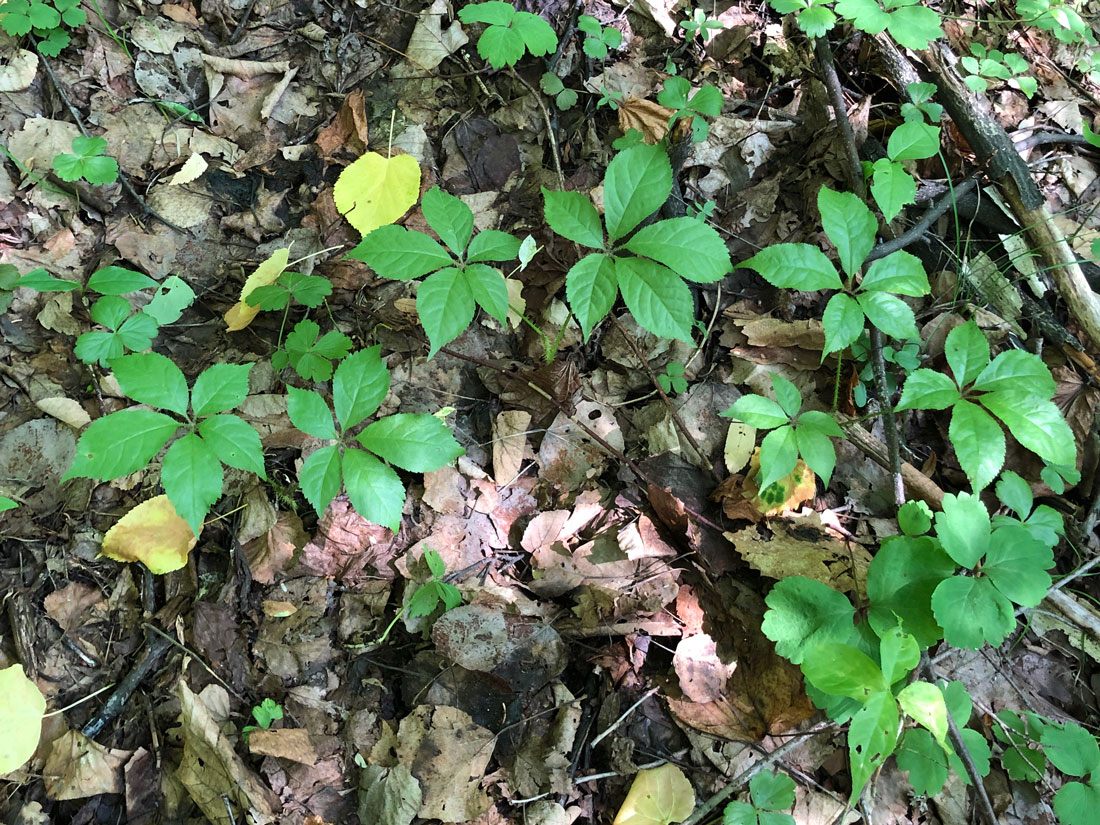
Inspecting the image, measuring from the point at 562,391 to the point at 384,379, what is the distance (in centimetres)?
63

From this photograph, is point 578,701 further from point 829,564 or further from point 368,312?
point 368,312

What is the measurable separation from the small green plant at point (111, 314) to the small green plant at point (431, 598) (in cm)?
114

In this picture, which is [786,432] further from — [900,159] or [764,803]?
[900,159]

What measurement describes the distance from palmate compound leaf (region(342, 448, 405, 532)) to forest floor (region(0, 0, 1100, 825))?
1.16 feet

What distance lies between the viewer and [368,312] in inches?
86.8

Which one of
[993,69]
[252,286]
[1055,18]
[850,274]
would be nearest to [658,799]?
[850,274]

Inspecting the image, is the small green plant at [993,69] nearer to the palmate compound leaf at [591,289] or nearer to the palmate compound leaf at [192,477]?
the palmate compound leaf at [591,289]

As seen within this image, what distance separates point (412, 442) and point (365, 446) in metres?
0.13

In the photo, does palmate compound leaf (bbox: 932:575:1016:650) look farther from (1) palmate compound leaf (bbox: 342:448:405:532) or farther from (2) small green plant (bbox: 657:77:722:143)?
(2) small green plant (bbox: 657:77:722:143)

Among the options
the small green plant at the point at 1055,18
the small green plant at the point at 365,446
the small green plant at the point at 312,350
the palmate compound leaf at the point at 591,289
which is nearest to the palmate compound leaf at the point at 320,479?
the small green plant at the point at 365,446

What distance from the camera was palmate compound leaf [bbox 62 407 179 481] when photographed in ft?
4.80

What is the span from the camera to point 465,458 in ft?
6.58

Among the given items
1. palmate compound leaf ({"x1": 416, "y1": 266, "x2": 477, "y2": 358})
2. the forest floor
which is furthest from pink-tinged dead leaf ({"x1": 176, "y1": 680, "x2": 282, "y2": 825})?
palmate compound leaf ({"x1": 416, "y1": 266, "x2": 477, "y2": 358})

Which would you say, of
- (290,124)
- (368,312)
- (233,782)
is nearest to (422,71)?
(290,124)
